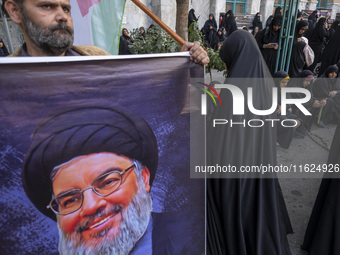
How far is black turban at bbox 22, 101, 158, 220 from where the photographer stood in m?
1.08

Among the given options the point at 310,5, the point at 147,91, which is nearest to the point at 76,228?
the point at 147,91

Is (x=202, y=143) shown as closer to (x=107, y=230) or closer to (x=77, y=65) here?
(x=107, y=230)

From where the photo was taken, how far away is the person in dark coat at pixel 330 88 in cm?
471

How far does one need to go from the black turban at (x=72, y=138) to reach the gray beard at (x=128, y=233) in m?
0.19

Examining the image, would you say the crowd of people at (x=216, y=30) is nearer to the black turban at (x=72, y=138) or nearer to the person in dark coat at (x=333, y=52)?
the person in dark coat at (x=333, y=52)

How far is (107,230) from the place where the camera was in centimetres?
126

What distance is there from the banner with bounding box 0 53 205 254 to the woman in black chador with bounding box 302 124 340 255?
1089mm

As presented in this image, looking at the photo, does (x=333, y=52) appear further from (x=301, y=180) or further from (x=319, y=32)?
(x=301, y=180)

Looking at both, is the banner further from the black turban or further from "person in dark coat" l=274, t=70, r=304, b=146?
"person in dark coat" l=274, t=70, r=304, b=146

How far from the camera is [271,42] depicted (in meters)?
5.59

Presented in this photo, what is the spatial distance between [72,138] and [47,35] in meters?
0.59

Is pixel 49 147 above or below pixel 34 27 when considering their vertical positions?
below

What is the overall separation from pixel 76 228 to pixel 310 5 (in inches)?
785

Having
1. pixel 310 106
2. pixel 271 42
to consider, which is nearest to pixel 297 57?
pixel 271 42
